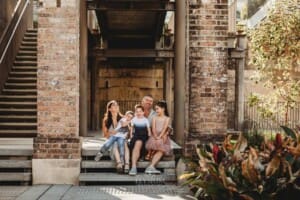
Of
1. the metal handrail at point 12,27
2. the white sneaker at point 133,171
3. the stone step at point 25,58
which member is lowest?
the white sneaker at point 133,171

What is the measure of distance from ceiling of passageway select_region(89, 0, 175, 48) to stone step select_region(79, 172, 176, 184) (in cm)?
510

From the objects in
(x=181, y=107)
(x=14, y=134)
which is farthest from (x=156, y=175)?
(x=14, y=134)

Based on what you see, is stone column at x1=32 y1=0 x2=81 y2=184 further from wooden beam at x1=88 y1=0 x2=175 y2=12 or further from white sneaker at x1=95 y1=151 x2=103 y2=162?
wooden beam at x1=88 y1=0 x2=175 y2=12

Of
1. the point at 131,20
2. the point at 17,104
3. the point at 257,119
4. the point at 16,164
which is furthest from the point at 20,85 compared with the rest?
the point at 257,119

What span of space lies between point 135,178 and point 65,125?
1.55 meters

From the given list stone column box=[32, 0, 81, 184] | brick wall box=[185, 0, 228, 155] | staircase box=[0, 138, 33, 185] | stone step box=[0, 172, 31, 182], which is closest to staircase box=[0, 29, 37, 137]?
staircase box=[0, 138, 33, 185]

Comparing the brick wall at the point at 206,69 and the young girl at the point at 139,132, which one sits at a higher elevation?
the brick wall at the point at 206,69

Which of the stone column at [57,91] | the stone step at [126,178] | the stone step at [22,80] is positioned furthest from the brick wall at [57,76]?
the stone step at [22,80]

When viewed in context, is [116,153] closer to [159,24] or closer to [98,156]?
[98,156]

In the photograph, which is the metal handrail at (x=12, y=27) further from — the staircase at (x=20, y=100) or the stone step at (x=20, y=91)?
the stone step at (x=20, y=91)

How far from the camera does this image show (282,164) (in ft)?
17.0

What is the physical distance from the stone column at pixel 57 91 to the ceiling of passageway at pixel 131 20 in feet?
13.8

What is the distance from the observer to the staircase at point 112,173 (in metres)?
8.90

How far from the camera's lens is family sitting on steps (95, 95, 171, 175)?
9.27 m
